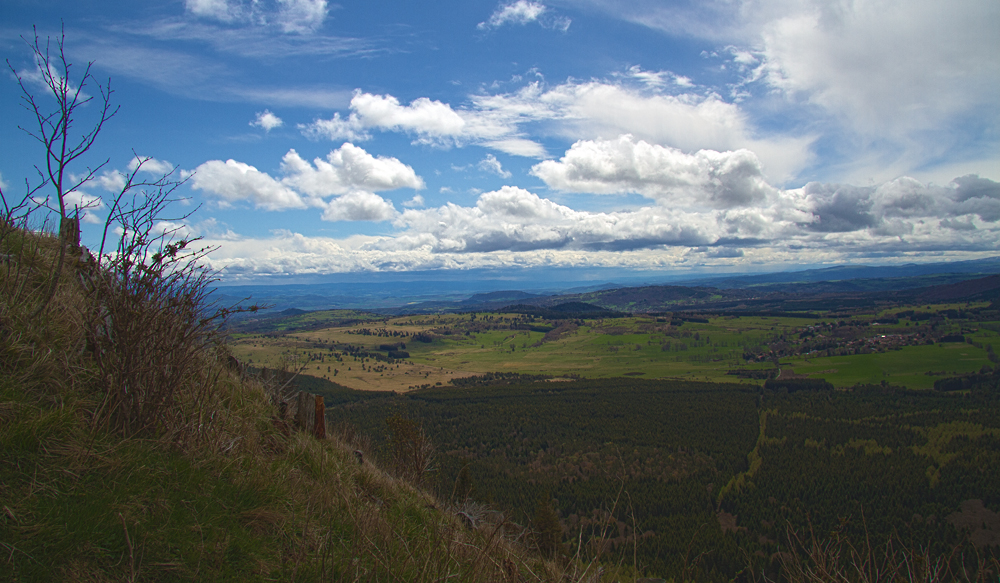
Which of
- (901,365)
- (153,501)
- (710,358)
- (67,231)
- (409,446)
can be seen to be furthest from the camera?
(710,358)

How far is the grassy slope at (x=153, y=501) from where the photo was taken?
3412 millimetres

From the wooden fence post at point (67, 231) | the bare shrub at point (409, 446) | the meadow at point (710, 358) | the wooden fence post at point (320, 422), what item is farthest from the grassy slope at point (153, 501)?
the meadow at point (710, 358)

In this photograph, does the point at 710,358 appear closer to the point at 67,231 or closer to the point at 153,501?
the point at 153,501

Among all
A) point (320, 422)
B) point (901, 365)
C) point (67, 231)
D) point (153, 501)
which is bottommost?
point (901, 365)

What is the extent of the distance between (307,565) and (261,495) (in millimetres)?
1389

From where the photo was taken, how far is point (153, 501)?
404cm

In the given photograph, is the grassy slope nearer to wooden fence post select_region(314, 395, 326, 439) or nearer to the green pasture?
wooden fence post select_region(314, 395, 326, 439)

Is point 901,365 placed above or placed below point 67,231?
below

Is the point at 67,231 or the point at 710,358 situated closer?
the point at 67,231

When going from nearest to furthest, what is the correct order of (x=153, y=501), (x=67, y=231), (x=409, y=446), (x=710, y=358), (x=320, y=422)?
(x=153, y=501) < (x=67, y=231) < (x=320, y=422) < (x=409, y=446) < (x=710, y=358)

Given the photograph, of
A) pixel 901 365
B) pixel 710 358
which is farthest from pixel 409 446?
pixel 901 365

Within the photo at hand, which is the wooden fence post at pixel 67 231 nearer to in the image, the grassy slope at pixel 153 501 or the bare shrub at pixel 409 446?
the grassy slope at pixel 153 501

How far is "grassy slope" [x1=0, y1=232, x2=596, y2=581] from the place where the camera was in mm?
3412

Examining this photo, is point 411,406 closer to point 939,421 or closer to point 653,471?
point 653,471
